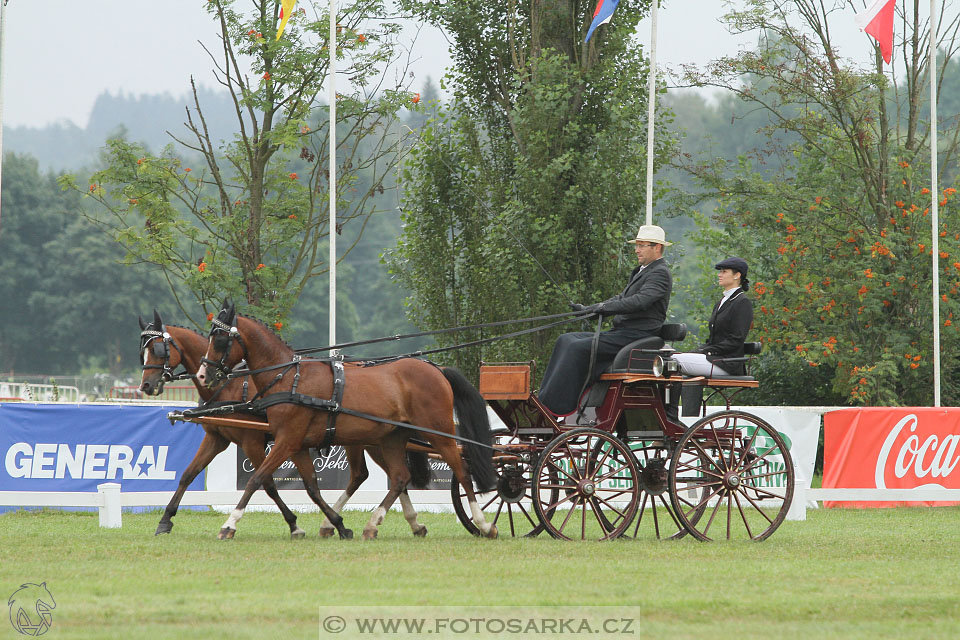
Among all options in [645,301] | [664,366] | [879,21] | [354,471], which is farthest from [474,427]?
[879,21]

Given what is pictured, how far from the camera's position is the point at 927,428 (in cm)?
1519

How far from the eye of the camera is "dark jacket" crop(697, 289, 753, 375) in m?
10.0

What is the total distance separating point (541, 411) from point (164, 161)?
10.6 m

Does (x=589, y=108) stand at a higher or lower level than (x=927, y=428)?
higher

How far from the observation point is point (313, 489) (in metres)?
10.1

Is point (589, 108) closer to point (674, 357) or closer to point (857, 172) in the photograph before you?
point (857, 172)

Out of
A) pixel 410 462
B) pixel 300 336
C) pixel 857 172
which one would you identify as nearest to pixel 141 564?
pixel 410 462

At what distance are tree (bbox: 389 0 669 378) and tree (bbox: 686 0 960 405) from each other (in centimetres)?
443

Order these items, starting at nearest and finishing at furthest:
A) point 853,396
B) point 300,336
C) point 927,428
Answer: point 927,428, point 853,396, point 300,336

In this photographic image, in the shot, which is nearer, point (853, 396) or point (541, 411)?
point (541, 411)

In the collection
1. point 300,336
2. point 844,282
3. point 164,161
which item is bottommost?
point 300,336

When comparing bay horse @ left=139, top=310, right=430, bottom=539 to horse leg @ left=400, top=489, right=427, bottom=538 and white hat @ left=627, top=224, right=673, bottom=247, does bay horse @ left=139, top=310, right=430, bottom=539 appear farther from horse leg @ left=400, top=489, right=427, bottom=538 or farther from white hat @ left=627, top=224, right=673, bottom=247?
white hat @ left=627, top=224, right=673, bottom=247

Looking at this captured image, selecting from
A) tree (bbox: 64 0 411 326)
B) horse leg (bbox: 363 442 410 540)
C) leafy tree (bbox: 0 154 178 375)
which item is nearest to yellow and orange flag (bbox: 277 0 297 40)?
tree (bbox: 64 0 411 326)

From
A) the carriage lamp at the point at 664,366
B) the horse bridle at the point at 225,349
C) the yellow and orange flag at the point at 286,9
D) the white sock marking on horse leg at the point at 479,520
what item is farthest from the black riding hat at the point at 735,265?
the yellow and orange flag at the point at 286,9
